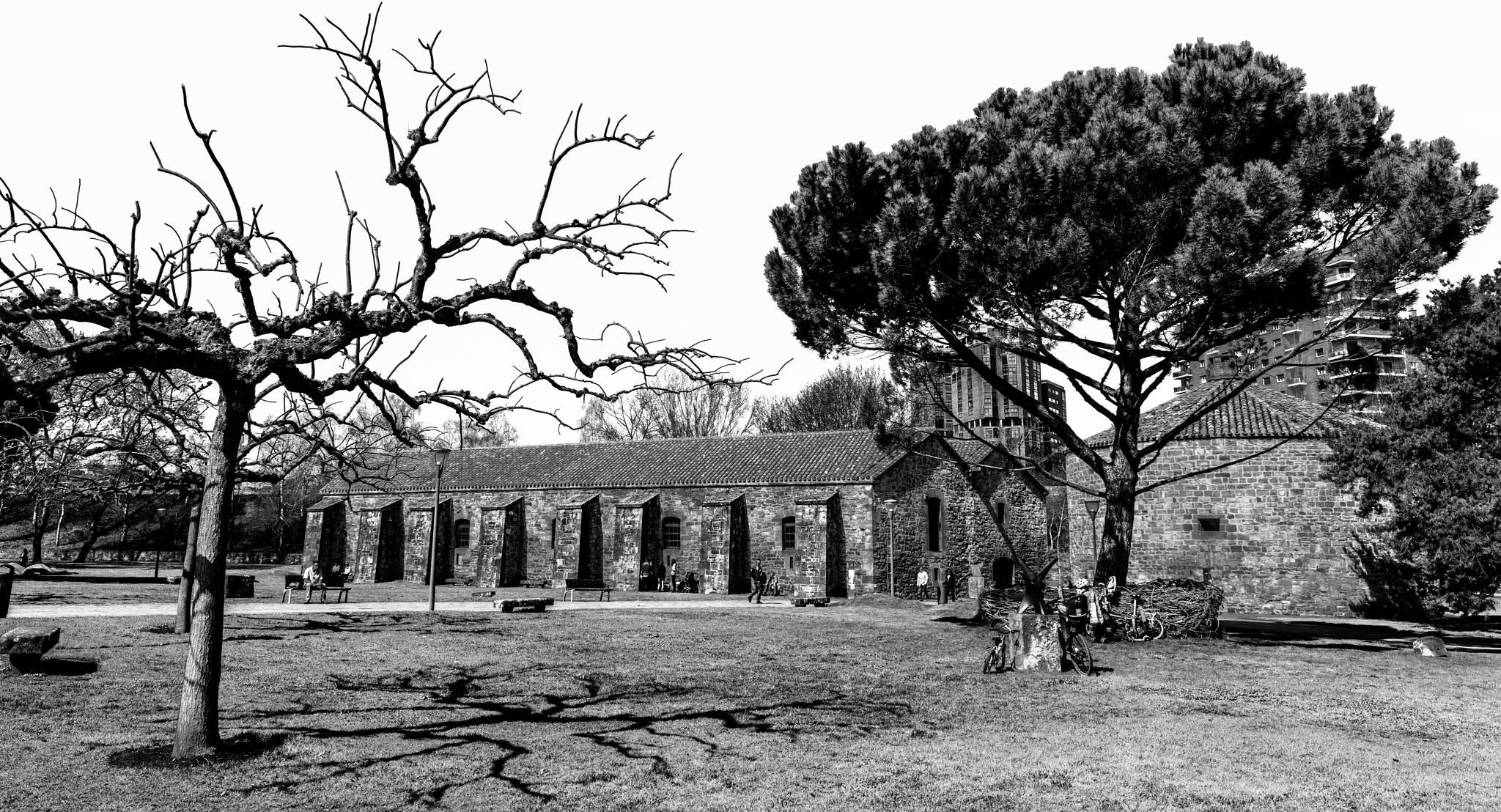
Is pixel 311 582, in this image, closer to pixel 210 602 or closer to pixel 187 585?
pixel 187 585

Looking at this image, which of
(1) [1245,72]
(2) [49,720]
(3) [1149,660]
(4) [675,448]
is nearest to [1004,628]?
(3) [1149,660]

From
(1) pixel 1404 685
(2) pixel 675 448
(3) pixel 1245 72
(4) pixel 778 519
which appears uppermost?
(3) pixel 1245 72

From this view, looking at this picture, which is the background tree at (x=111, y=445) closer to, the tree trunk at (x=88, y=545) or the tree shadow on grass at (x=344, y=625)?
the tree shadow on grass at (x=344, y=625)

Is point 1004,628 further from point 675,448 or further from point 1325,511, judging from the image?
point 675,448

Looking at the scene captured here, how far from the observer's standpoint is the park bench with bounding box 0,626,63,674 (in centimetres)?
1081

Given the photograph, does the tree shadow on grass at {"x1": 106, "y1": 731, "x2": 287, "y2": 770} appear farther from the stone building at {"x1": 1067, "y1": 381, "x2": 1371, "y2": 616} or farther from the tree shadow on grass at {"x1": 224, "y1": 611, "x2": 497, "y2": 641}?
the stone building at {"x1": 1067, "y1": 381, "x2": 1371, "y2": 616}

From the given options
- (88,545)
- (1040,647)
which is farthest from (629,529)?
(88,545)

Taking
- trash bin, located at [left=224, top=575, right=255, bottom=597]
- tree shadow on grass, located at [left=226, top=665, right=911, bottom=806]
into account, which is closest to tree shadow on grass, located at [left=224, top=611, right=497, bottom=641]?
tree shadow on grass, located at [left=226, top=665, right=911, bottom=806]

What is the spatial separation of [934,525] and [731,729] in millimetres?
28515

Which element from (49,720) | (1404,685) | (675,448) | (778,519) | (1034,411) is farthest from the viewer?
(675,448)

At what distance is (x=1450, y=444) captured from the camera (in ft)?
A: 67.6

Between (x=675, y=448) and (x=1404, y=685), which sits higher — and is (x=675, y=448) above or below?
above

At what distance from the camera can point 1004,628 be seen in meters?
19.6

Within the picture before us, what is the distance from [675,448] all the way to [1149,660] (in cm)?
2849
